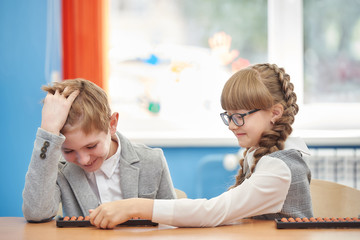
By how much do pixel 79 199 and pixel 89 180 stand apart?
0.09m

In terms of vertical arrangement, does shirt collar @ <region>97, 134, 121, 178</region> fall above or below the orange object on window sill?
below

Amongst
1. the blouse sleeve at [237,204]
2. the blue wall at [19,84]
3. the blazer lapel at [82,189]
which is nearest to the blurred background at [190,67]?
the blue wall at [19,84]

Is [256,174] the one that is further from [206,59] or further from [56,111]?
[206,59]

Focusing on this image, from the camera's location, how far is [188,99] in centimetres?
313

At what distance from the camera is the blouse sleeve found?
1135 mm

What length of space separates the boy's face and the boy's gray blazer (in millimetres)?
57

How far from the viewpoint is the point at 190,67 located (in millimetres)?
3115

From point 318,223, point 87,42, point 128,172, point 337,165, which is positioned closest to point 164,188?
point 128,172

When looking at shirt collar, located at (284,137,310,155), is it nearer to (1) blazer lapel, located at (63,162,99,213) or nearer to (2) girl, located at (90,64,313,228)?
(2) girl, located at (90,64,313,228)

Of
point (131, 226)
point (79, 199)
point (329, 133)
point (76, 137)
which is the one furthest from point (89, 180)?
point (329, 133)

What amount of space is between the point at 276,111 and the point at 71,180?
693mm

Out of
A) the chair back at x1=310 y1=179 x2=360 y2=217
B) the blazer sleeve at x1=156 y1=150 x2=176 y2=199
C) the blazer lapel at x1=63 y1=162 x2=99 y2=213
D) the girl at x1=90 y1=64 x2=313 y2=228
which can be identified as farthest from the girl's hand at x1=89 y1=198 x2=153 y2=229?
the chair back at x1=310 y1=179 x2=360 y2=217

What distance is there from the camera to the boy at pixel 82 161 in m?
1.28

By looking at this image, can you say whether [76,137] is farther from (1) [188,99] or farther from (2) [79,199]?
(1) [188,99]
